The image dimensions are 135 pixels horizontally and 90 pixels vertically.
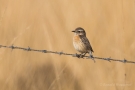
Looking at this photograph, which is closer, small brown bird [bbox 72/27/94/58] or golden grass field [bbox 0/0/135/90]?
small brown bird [bbox 72/27/94/58]

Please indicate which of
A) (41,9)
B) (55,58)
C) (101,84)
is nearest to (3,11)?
(41,9)

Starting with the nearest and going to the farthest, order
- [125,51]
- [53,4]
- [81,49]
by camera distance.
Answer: [81,49], [125,51], [53,4]

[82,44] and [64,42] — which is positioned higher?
[64,42]

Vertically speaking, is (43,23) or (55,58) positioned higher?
(43,23)

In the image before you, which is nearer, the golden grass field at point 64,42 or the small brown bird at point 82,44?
the small brown bird at point 82,44

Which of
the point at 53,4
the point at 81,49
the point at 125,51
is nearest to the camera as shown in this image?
the point at 81,49

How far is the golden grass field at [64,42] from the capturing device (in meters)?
9.66

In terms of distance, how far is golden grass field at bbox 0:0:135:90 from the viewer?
9656 millimetres

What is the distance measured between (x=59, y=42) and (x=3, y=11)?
4.10 feet

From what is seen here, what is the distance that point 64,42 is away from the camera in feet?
32.6

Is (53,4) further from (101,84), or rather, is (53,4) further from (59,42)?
(101,84)

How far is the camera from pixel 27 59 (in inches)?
395

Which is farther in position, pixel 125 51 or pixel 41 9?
pixel 41 9

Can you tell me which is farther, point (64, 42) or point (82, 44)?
point (64, 42)
